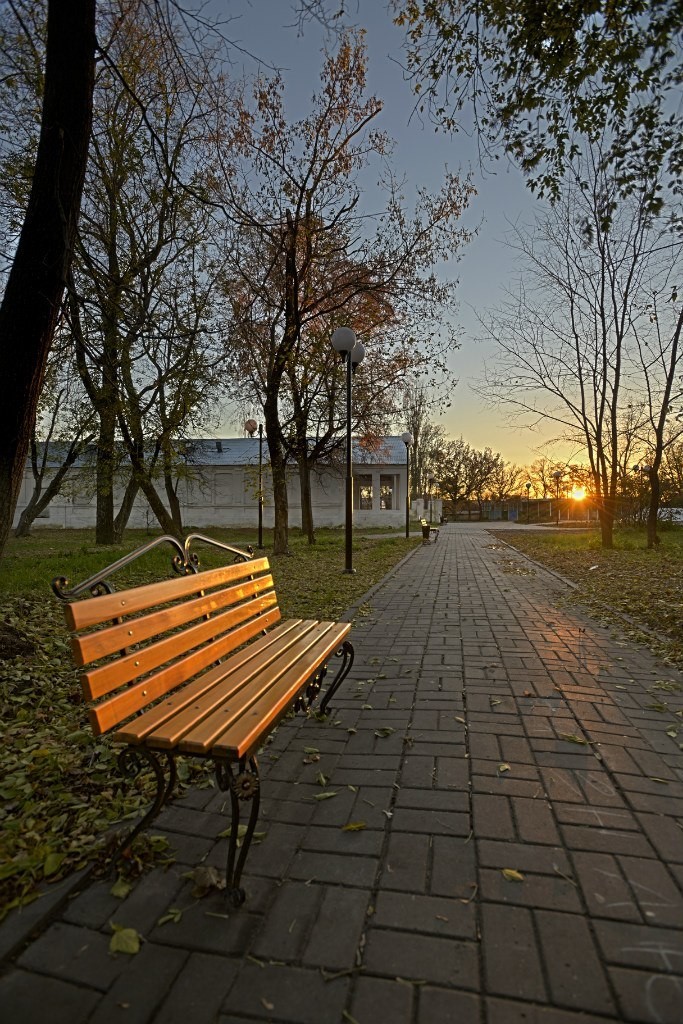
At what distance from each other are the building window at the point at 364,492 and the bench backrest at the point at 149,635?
27275 mm

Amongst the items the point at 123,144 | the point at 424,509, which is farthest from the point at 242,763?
the point at 424,509

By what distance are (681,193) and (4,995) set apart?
7.95 m

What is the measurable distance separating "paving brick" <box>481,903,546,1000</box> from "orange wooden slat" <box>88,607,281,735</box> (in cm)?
136

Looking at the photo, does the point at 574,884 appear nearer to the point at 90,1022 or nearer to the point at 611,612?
the point at 90,1022

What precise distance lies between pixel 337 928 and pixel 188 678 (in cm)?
117

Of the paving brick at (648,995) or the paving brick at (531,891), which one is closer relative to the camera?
the paving brick at (648,995)

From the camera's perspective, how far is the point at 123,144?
395 inches

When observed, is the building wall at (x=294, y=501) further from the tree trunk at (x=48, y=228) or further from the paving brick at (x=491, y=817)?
the paving brick at (x=491, y=817)

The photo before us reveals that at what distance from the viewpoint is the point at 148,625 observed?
2373 mm

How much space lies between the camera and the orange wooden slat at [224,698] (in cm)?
196

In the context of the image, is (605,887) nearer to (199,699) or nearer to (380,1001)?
(380,1001)

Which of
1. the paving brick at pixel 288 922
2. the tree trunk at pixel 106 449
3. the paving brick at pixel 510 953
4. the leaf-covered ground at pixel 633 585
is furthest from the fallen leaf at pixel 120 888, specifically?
the tree trunk at pixel 106 449

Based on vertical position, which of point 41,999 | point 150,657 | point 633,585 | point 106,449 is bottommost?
point 41,999

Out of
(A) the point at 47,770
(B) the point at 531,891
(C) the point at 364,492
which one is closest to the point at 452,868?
(B) the point at 531,891
